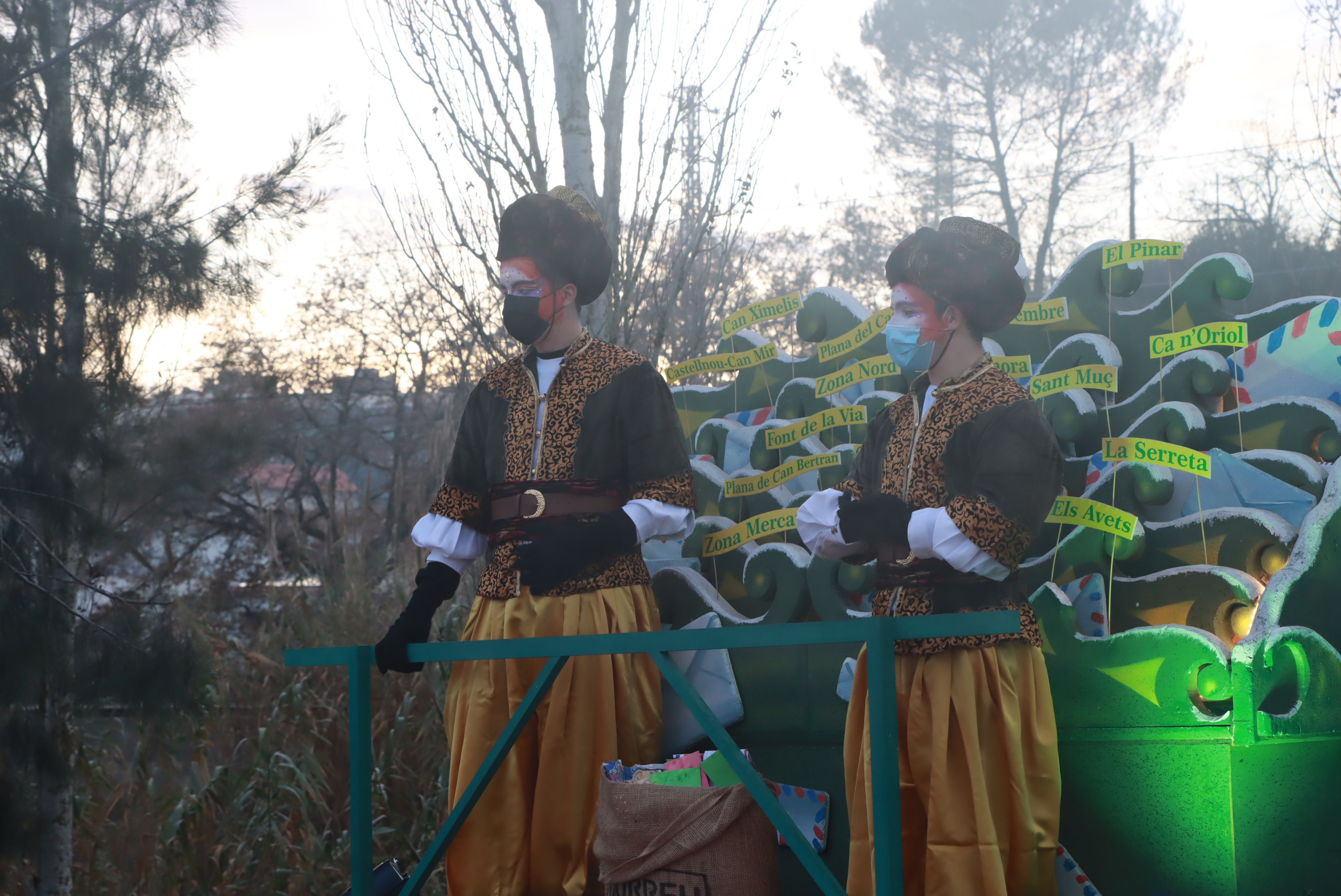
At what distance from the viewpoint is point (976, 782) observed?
2.04 meters

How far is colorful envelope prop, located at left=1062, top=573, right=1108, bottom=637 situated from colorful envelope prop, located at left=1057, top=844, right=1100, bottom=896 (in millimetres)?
A: 454

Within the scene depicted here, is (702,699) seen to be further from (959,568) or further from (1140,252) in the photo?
(1140,252)

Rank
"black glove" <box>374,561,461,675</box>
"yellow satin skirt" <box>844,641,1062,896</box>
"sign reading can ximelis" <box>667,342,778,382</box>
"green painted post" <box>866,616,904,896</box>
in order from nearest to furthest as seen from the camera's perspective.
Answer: "green painted post" <box>866,616,904,896</box> → "yellow satin skirt" <box>844,641,1062,896</box> → "black glove" <box>374,561,461,675</box> → "sign reading can ximelis" <box>667,342,778,382</box>

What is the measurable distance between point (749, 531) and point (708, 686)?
423mm

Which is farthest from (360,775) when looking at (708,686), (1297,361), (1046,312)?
(1297,361)

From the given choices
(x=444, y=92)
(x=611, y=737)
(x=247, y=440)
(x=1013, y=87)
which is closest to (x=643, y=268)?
(x=444, y=92)

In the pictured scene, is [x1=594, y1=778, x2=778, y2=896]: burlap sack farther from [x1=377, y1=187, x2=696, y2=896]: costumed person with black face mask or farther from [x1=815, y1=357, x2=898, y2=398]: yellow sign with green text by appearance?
[x1=815, y1=357, x2=898, y2=398]: yellow sign with green text

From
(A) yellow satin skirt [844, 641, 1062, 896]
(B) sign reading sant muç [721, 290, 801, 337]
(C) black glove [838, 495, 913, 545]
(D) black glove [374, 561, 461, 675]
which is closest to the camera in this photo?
(A) yellow satin skirt [844, 641, 1062, 896]

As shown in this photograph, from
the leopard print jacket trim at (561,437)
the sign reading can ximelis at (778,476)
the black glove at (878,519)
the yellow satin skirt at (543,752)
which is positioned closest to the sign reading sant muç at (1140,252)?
the sign reading can ximelis at (778,476)

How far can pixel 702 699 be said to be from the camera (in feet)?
6.69

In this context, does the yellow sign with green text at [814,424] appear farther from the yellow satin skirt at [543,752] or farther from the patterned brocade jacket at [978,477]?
the yellow satin skirt at [543,752]

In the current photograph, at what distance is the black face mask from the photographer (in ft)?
8.82

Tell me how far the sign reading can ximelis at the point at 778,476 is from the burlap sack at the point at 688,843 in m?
1.12

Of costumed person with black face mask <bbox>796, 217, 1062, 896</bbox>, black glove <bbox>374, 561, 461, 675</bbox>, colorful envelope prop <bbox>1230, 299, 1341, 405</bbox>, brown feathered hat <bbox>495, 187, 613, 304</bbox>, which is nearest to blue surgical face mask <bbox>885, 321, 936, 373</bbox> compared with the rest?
costumed person with black face mask <bbox>796, 217, 1062, 896</bbox>
